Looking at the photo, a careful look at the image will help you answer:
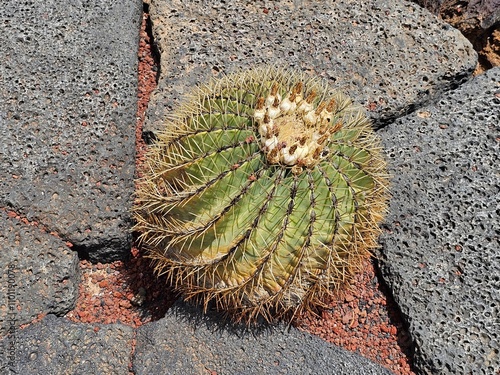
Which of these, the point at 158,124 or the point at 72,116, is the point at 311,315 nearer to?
the point at 158,124

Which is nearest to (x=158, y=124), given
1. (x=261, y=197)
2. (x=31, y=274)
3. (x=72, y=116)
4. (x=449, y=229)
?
(x=72, y=116)

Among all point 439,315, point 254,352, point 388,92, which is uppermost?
point 388,92

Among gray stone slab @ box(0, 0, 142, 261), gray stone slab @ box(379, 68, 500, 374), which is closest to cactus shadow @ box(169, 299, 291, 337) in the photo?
gray stone slab @ box(0, 0, 142, 261)

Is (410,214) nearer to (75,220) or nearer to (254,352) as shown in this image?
(254,352)

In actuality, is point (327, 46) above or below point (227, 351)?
above

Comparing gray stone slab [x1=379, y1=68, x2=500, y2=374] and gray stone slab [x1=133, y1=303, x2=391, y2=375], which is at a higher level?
gray stone slab [x1=379, y1=68, x2=500, y2=374]

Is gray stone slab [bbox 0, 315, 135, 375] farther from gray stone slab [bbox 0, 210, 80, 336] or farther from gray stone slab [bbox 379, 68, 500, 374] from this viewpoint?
gray stone slab [bbox 379, 68, 500, 374]

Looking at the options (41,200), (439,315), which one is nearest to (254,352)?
(439,315)
